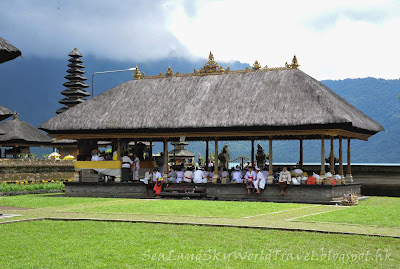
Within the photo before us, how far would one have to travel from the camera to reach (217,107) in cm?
2662

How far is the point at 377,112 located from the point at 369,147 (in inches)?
322

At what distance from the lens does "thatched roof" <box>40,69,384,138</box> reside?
2450cm

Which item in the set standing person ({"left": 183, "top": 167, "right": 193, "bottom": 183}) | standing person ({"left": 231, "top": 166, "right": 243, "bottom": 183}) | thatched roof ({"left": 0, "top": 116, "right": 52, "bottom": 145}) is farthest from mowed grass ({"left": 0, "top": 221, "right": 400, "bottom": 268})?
thatched roof ({"left": 0, "top": 116, "right": 52, "bottom": 145})

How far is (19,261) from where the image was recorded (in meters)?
9.99

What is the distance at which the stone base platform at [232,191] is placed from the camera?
76.5ft

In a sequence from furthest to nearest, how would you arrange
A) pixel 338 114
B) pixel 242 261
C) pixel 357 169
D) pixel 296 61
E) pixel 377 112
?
pixel 377 112, pixel 357 169, pixel 296 61, pixel 338 114, pixel 242 261

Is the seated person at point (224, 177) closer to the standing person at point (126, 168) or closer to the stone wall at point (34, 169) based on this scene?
the standing person at point (126, 168)

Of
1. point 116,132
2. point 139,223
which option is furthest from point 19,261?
point 116,132

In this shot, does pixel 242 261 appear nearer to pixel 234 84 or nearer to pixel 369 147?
pixel 234 84

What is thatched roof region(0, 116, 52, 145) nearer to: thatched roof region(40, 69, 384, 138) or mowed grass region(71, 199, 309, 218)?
thatched roof region(40, 69, 384, 138)

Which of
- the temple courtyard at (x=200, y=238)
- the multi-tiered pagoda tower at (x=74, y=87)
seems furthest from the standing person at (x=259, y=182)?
the multi-tiered pagoda tower at (x=74, y=87)

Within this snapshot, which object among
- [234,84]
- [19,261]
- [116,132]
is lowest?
[19,261]

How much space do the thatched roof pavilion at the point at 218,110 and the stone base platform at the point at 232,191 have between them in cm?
122

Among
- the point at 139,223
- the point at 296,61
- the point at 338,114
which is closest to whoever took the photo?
the point at 139,223
